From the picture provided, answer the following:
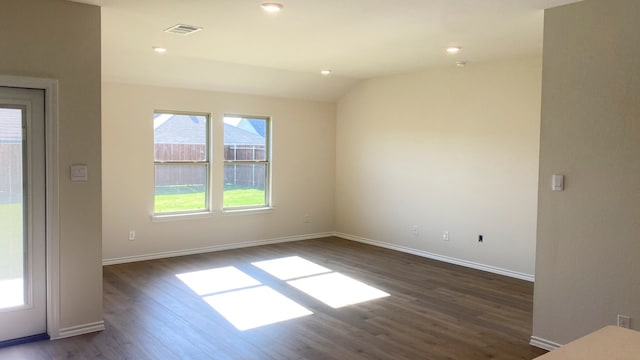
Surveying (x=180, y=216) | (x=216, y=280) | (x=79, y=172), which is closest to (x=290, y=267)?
(x=216, y=280)

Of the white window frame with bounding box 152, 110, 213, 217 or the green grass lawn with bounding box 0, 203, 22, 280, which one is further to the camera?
the white window frame with bounding box 152, 110, 213, 217

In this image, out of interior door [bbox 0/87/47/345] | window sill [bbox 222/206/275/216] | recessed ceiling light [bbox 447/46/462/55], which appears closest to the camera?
interior door [bbox 0/87/47/345]

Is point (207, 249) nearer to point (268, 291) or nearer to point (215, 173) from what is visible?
point (215, 173)

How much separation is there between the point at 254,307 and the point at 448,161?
3.17 m

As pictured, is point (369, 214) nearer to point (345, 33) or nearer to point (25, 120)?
point (345, 33)

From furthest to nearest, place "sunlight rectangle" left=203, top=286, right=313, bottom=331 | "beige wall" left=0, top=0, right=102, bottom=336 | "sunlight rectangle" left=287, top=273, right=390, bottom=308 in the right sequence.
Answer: "sunlight rectangle" left=287, top=273, right=390, bottom=308, "sunlight rectangle" left=203, top=286, right=313, bottom=331, "beige wall" left=0, top=0, right=102, bottom=336

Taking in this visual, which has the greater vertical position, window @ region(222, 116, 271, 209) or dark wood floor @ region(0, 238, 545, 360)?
window @ region(222, 116, 271, 209)

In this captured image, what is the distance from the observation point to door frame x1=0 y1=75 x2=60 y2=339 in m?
3.51

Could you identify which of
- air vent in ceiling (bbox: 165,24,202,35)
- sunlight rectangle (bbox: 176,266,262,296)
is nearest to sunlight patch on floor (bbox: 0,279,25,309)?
sunlight rectangle (bbox: 176,266,262,296)

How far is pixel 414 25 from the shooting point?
4035 millimetres

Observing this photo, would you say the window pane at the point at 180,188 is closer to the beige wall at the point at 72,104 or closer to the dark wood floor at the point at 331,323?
the dark wood floor at the point at 331,323

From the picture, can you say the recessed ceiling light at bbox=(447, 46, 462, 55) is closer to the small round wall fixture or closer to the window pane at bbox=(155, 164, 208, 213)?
the small round wall fixture

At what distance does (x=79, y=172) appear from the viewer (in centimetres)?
364

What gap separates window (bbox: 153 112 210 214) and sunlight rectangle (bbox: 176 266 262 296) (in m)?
1.29
